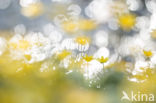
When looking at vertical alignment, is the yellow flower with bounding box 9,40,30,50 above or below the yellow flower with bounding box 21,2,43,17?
below

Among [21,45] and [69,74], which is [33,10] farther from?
[69,74]

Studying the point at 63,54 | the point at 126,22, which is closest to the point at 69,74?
the point at 63,54

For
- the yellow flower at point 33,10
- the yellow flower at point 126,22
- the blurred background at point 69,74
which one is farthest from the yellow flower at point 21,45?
the yellow flower at point 33,10

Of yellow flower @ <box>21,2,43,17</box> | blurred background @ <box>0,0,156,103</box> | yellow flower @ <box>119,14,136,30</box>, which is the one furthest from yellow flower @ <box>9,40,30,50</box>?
yellow flower @ <box>21,2,43,17</box>

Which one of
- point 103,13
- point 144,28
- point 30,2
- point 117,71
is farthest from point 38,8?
point 117,71

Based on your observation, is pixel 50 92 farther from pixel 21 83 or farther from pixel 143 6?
pixel 143 6

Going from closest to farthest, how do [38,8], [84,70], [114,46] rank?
[84,70] → [114,46] → [38,8]

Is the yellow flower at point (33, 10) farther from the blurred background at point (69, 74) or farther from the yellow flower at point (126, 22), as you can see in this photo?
the blurred background at point (69, 74)

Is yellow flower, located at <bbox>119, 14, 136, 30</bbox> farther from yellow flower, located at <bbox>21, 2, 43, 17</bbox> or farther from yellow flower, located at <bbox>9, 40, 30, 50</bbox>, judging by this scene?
yellow flower, located at <bbox>9, 40, 30, 50</bbox>
